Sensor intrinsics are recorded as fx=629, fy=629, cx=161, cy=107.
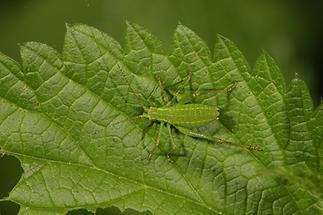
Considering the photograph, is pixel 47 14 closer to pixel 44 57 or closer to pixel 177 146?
pixel 44 57

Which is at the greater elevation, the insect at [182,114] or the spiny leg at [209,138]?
the insect at [182,114]

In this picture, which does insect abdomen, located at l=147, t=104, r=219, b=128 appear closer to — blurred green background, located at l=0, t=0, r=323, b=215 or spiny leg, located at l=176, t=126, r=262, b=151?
spiny leg, located at l=176, t=126, r=262, b=151

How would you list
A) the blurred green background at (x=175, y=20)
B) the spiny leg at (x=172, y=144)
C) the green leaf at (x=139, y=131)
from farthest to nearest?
the blurred green background at (x=175, y=20)
the spiny leg at (x=172, y=144)
the green leaf at (x=139, y=131)

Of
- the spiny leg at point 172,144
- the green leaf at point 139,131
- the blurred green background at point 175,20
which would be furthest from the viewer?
the blurred green background at point 175,20

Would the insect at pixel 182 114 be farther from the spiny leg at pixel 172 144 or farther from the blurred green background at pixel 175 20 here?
the blurred green background at pixel 175 20

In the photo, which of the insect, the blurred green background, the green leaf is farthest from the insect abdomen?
the blurred green background

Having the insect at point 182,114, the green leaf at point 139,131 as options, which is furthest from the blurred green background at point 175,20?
the green leaf at point 139,131

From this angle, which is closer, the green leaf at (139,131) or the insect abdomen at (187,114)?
the green leaf at (139,131)

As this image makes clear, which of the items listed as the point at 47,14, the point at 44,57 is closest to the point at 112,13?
the point at 47,14
